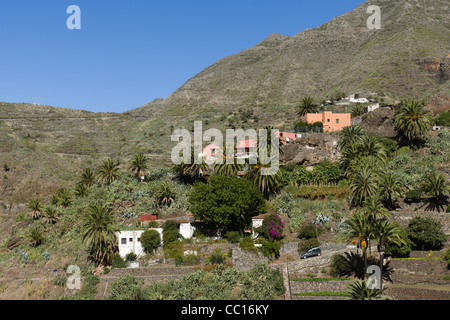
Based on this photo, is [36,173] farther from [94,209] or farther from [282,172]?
[282,172]

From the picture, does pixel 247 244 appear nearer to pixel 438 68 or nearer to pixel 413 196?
pixel 413 196

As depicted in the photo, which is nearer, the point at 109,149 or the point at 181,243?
the point at 181,243

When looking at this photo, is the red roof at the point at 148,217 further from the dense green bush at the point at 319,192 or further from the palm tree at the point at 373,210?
the palm tree at the point at 373,210

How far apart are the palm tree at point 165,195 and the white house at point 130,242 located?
25.9ft

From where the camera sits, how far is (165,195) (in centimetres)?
5528

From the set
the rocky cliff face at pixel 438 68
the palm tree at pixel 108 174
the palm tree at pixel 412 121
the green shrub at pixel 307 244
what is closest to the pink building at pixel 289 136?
the palm tree at pixel 412 121

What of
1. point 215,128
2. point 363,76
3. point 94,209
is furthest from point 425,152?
point 363,76

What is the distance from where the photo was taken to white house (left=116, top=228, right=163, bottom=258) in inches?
1877

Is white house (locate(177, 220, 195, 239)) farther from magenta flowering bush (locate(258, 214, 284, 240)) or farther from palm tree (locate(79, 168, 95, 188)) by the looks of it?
palm tree (locate(79, 168, 95, 188))

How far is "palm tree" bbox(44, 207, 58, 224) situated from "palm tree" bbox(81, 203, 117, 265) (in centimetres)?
1216

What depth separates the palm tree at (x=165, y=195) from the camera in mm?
55219

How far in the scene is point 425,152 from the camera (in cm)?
5900

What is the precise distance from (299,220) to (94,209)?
24.9 m
